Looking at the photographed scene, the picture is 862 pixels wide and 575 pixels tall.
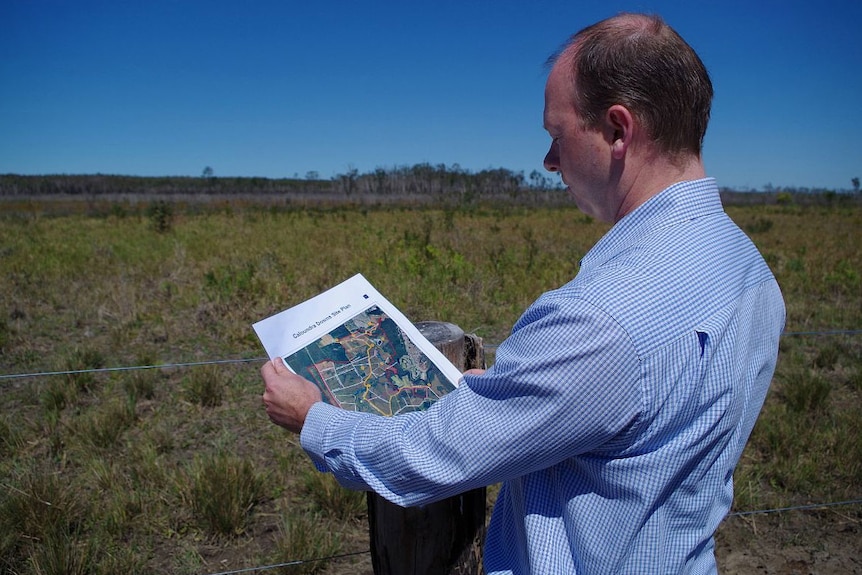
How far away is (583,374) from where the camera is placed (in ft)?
2.77

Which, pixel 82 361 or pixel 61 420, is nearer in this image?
pixel 61 420

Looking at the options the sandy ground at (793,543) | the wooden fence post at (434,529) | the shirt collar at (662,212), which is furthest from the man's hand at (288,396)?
the sandy ground at (793,543)

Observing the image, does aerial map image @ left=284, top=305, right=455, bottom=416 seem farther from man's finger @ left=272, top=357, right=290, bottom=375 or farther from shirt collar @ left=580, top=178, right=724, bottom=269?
shirt collar @ left=580, top=178, right=724, bottom=269

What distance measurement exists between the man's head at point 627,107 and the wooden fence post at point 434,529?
2.46ft

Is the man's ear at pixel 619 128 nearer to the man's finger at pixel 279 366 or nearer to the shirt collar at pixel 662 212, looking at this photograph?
the shirt collar at pixel 662 212

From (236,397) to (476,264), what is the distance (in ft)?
18.5

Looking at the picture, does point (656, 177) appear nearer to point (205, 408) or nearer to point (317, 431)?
point (317, 431)

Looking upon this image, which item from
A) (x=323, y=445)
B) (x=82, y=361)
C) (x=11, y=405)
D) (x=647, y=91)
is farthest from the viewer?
(x=82, y=361)

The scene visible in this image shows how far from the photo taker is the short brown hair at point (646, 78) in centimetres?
97

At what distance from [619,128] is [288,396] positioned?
2.71 ft

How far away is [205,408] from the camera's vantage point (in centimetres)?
450

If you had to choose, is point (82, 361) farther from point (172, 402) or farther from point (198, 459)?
point (198, 459)

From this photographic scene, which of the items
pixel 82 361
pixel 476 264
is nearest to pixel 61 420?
pixel 82 361

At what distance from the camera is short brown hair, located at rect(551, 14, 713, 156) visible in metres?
0.97
